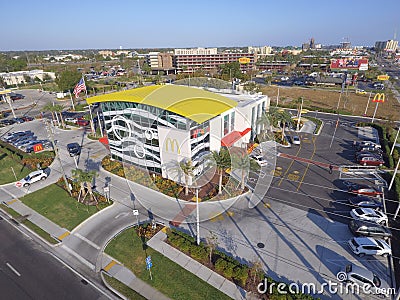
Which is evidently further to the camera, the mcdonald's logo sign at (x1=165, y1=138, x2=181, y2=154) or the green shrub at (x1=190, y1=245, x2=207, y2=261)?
the mcdonald's logo sign at (x1=165, y1=138, x2=181, y2=154)

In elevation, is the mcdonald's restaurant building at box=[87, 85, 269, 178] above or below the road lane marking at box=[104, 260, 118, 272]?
above

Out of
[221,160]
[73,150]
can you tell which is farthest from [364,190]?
[73,150]

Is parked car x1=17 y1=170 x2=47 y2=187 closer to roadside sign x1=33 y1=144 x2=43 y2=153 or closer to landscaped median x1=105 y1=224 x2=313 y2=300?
roadside sign x1=33 y1=144 x2=43 y2=153

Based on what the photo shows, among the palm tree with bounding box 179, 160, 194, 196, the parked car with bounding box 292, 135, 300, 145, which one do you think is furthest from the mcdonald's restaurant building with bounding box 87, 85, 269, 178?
the parked car with bounding box 292, 135, 300, 145

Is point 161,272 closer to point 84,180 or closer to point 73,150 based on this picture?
point 84,180

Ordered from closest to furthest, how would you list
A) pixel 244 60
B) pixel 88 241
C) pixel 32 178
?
pixel 88 241 < pixel 32 178 < pixel 244 60

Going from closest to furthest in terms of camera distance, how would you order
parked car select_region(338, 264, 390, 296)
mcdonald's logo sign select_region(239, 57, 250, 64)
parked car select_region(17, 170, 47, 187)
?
parked car select_region(338, 264, 390, 296)
parked car select_region(17, 170, 47, 187)
mcdonald's logo sign select_region(239, 57, 250, 64)
